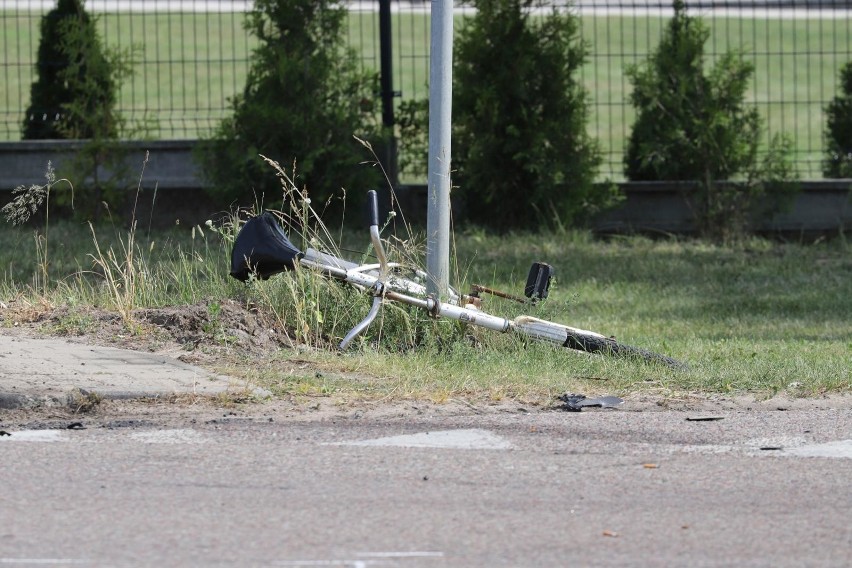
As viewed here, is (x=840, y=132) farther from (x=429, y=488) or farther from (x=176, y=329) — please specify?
(x=429, y=488)

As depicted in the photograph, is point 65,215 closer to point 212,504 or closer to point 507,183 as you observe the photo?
point 507,183

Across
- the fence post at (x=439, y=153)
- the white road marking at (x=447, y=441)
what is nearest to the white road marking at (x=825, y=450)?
the white road marking at (x=447, y=441)

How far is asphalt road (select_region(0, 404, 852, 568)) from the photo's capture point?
416cm

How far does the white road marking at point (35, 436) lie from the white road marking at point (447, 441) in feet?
3.99

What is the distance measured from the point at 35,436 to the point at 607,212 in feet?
28.1

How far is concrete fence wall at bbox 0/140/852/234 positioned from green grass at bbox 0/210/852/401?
605mm

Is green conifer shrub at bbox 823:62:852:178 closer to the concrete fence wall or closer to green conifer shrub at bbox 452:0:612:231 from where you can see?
the concrete fence wall

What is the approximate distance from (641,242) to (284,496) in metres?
8.23

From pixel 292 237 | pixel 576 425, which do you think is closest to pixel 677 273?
pixel 292 237

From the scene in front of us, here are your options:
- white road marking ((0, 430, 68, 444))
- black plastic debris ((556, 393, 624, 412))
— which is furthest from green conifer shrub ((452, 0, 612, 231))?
white road marking ((0, 430, 68, 444))

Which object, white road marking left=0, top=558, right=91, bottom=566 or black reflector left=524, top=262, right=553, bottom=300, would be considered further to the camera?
black reflector left=524, top=262, right=553, bottom=300

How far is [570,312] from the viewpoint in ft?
30.5

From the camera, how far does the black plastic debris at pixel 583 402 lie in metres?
6.34

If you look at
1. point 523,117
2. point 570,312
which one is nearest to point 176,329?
point 570,312
